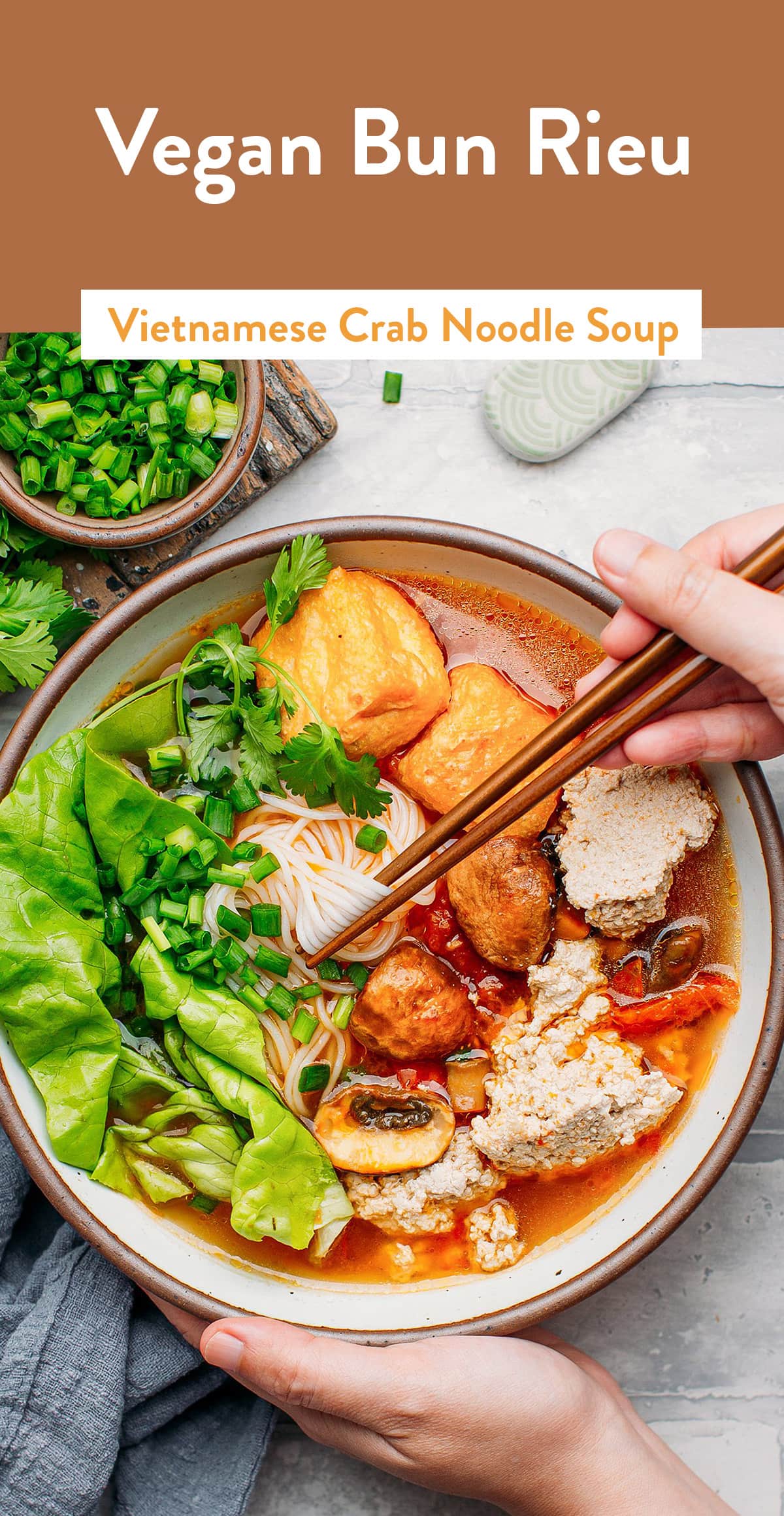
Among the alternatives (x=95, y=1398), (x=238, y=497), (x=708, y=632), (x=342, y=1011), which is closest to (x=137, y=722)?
(x=238, y=497)

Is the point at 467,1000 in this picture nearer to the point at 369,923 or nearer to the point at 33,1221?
the point at 369,923

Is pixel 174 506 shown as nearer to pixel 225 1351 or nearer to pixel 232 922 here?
pixel 232 922

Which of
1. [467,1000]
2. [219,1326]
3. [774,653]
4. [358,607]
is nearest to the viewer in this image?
[774,653]

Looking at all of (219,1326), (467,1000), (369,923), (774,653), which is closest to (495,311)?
(774,653)

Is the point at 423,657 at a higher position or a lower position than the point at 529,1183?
higher

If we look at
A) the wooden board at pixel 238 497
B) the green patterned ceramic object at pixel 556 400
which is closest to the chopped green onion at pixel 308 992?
the wooden board at pixel 238 497

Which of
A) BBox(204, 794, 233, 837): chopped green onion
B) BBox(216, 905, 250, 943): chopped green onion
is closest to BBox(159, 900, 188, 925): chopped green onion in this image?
BBox(216, 905, 250, 943): chopped green onion

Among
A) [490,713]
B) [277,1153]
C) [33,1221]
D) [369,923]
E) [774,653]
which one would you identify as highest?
[774,653]
